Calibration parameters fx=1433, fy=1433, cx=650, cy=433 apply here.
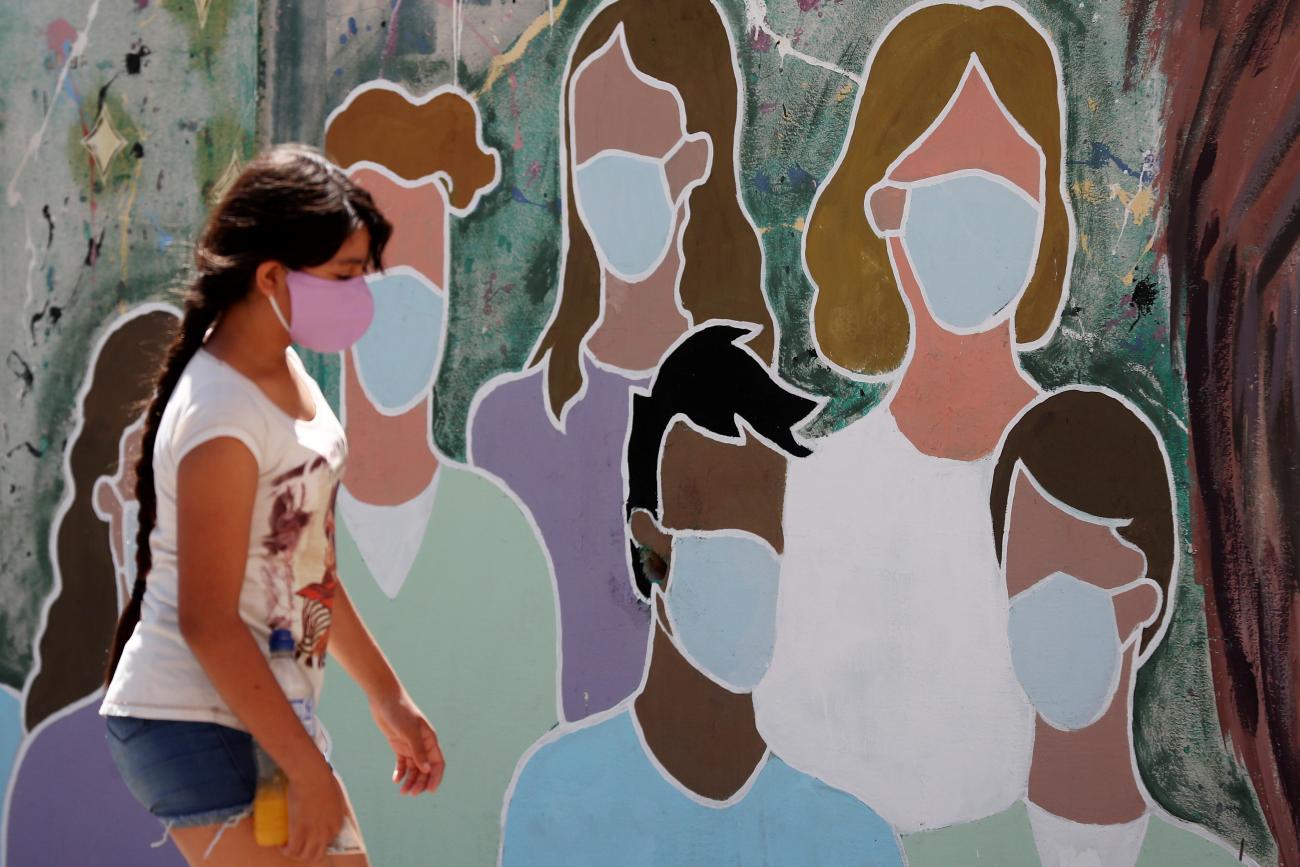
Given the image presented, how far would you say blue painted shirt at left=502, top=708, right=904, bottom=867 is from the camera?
370cm

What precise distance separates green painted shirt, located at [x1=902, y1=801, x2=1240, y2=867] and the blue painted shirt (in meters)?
0.09

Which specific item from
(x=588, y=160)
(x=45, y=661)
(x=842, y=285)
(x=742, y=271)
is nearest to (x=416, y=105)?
(x=588, y=160)

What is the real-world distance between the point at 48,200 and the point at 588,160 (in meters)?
1.71

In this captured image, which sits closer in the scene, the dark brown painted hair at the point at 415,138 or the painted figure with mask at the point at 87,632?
the dark brown painted hair at the point at 415,138

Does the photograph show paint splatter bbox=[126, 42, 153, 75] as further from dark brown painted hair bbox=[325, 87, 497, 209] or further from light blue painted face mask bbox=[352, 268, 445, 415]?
light blue painted face mask bbox=[352, 268, 445, 415]

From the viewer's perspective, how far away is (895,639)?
3.66m

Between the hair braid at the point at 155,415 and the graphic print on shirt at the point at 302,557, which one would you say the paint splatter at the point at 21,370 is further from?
the graphic print on shirt at the point at 302,557

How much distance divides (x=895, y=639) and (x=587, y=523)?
2.91ft

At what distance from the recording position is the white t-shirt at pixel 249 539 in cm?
213

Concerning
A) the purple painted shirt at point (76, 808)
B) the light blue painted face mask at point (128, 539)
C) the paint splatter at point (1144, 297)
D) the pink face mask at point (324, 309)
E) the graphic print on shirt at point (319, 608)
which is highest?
the paint splatter at point (1144, 297)

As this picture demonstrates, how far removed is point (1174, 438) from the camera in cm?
346

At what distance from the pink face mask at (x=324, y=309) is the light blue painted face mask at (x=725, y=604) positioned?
66.4 inches

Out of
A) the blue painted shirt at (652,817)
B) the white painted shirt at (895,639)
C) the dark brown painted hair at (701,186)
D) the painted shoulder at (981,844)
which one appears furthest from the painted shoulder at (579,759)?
the dark brown painted hair at (701,186)

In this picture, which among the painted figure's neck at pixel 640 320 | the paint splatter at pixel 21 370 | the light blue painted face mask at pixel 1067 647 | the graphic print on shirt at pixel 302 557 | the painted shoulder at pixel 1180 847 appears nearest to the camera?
the graphic print on shirt at pixel 302 557
